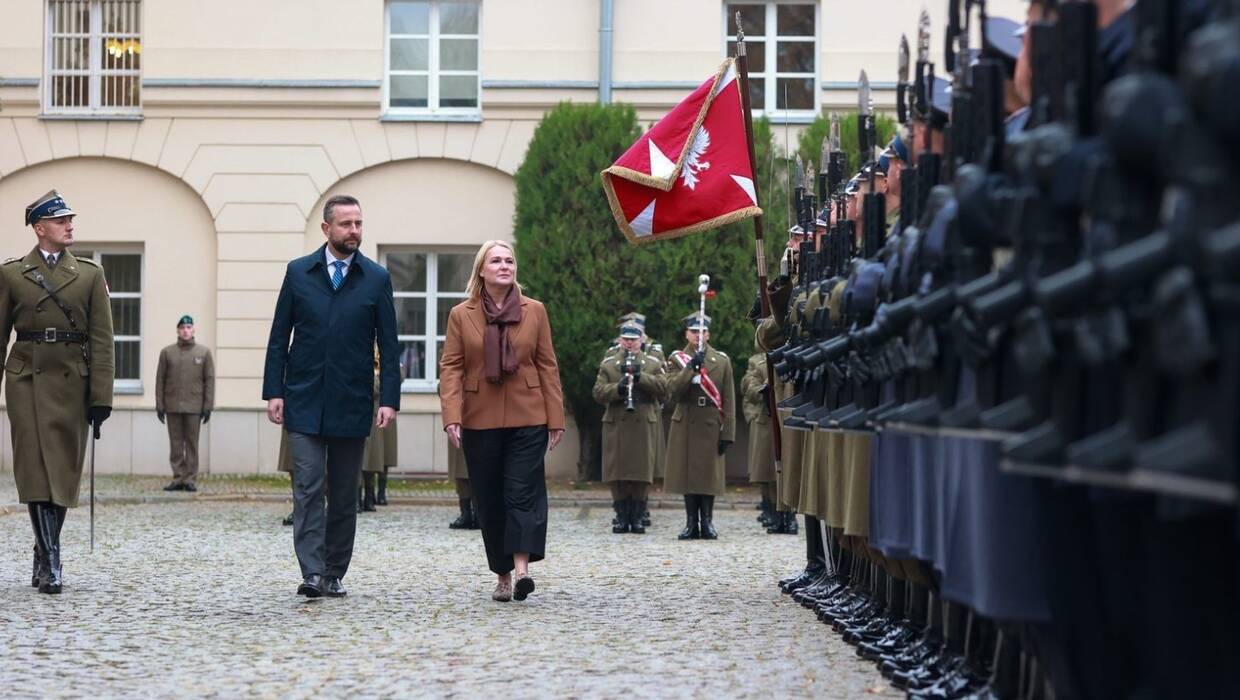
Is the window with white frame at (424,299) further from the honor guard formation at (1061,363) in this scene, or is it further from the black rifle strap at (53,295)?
the honor guard formation at (1061,363)

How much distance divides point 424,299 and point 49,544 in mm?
15024

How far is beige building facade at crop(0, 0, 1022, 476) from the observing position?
25000 millimetres

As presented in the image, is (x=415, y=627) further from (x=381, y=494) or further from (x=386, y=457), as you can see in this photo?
(x=381, y=494)

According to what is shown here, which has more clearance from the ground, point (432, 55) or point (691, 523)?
point (432, 55)

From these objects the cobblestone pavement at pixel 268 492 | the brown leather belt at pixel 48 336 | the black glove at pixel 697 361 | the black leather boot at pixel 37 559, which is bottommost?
the cobblestone pavement at pixel 268 492

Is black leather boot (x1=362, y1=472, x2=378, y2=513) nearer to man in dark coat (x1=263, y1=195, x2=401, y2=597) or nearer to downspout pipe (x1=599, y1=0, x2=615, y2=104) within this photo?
downspout pipe (x1=599, y1=0, x2=615, y2=104)

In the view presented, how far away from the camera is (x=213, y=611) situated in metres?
9.66

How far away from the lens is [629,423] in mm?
17391

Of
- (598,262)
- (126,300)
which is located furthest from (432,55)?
(126,300)

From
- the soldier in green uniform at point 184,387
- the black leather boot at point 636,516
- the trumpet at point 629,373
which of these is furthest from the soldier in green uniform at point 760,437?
the soldier in green uniform at point 184,387

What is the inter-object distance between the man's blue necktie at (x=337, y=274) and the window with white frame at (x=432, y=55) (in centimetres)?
1486

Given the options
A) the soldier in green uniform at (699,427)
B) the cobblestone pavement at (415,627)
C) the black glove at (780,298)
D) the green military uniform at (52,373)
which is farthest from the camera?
the soldier in green uniform at (699,427)

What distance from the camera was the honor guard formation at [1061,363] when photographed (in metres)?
3.38

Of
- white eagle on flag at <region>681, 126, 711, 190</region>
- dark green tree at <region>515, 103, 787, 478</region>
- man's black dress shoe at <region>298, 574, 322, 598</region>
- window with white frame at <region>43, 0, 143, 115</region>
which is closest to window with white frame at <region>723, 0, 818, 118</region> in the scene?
dark green tree at <region>515, 103, 787, 478</region>
